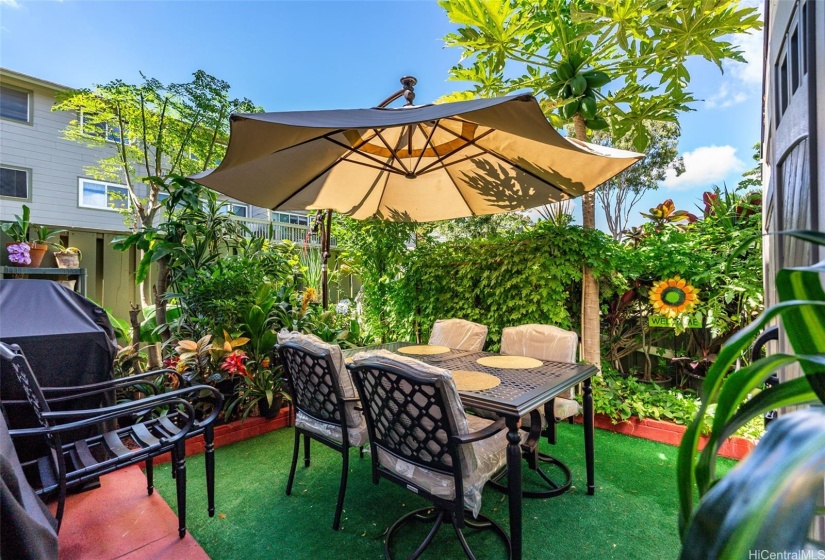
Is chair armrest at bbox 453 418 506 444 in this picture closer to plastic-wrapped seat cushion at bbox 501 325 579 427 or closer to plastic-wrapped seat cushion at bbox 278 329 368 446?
plastic-wrapped seat cushion at bbox 278 329 368 446

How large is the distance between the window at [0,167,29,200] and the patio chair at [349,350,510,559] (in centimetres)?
1173

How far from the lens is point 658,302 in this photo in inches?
133

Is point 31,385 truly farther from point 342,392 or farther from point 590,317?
point 590,317

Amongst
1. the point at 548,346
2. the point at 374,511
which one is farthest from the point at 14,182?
the point at 548,346

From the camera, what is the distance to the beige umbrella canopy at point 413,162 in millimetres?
1922

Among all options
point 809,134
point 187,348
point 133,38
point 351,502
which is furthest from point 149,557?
point 133,38

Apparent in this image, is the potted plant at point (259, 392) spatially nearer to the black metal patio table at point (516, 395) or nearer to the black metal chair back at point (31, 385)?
the black metal patio table at point (516, 395)

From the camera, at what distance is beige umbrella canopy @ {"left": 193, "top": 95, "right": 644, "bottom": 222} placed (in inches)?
75.7

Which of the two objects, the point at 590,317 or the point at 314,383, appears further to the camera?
the point at 590,317

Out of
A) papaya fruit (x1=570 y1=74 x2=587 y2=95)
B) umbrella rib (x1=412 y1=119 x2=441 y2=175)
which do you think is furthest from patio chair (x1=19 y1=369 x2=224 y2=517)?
papaya fruit (x1=570 y1=74 x2=587 y2=95)

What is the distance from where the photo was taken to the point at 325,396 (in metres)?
2.30
